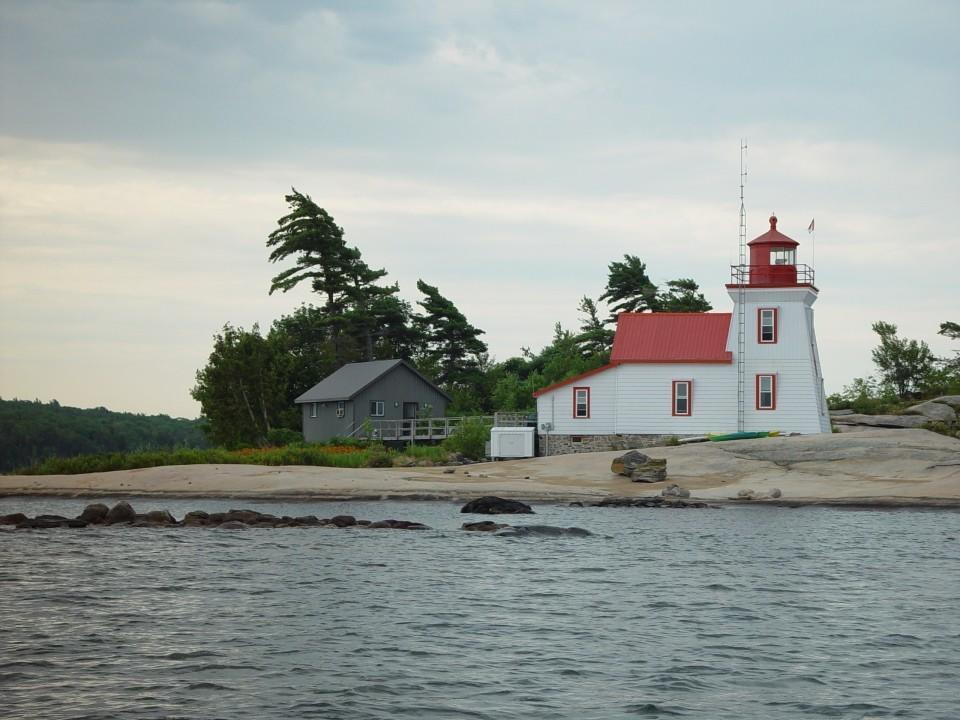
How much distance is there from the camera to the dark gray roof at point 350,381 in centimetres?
6469

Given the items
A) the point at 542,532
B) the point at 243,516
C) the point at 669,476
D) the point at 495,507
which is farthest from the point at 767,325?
the point at 243,516

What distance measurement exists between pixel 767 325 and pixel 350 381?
25.4 metres

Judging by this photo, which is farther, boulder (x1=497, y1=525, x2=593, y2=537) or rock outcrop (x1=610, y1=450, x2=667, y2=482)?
rock outcrop (x1=610, y1=450, x2=667, y2=482)

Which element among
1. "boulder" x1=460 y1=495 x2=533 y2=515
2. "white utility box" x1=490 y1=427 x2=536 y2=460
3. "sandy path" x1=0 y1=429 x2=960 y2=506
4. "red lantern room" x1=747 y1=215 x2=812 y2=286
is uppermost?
"red lantern room" x1=747 y1=215 x2=812 y2=286

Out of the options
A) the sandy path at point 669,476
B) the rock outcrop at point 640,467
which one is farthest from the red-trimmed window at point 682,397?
the rock outcrop at point 640,467

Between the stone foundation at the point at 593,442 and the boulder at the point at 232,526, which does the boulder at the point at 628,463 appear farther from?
the boulder at the point at 232,526

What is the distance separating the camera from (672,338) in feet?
177

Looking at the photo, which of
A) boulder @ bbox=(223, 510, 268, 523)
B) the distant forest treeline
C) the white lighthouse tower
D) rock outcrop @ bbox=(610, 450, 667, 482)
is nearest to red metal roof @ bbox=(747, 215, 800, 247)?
the white lighthouse tower

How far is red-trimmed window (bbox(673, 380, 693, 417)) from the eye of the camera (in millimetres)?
52562

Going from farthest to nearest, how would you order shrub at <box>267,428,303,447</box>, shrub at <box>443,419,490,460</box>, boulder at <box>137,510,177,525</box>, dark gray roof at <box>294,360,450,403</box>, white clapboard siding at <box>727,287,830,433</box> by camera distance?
shrub at <box>267,428,303,447</box> < dark gray roof at <box>294,360,450,403</box> < shrub at <box>443,419,490,460</box> < white clapboard siding at <box>727,287,830,433</box> < boulder at <box>137,510,177,525</box>

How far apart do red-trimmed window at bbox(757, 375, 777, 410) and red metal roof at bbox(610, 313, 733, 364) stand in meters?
1.70

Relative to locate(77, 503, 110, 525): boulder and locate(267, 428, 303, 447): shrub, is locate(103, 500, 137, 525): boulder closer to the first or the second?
locate(77, 503, 110, 525): boulder

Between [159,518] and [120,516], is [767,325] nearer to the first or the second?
[159,518]

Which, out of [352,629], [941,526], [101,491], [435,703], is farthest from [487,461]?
[435,703]
